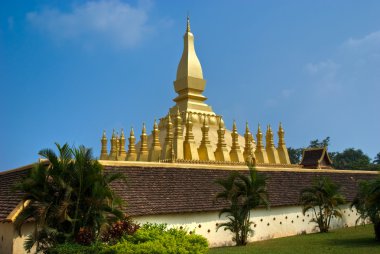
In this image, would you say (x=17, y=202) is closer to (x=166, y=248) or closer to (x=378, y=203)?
(x=166, y=248)

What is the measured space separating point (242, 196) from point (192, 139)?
29.1 ft

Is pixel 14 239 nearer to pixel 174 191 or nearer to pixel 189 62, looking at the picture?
pixel 174 191

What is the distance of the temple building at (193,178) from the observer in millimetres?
14133

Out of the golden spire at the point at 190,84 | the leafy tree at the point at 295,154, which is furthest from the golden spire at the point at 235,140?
the leafy tree at the point at 295,154

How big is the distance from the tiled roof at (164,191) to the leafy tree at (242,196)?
89 cm

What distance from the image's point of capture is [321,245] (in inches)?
572

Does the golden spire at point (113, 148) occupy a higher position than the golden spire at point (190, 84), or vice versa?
the golden spire at point (190, 84)

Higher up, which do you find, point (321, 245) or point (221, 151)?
point (221, 151)

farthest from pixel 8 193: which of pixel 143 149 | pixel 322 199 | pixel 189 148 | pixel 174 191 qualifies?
pixel 322 199

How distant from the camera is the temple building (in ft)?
46.4

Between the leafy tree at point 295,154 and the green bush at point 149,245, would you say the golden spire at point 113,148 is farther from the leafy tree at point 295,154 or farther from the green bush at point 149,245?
the leafy tree at point 295,154

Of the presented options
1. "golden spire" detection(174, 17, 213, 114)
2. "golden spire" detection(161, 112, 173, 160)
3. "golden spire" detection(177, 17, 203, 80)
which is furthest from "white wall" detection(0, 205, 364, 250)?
"golden spire" detection(177, 17, 203, 80)

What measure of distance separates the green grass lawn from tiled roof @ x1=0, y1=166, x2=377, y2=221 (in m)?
1.82

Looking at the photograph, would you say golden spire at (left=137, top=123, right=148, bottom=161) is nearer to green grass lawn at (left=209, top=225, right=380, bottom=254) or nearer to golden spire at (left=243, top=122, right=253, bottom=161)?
golden spire at (left=243, top=122, right=253, bottom=161)
